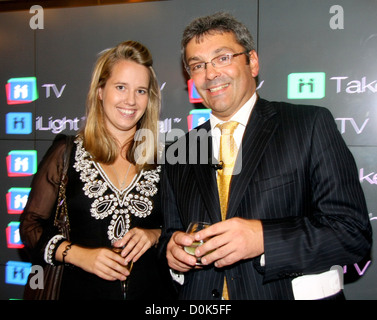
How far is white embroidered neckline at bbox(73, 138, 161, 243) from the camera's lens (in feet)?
6.01

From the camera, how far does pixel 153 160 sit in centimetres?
211

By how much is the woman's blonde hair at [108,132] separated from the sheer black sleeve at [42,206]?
0.76 feet

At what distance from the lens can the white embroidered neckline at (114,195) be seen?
183cm

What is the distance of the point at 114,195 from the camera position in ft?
6.17

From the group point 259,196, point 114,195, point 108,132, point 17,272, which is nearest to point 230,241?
point 259,196

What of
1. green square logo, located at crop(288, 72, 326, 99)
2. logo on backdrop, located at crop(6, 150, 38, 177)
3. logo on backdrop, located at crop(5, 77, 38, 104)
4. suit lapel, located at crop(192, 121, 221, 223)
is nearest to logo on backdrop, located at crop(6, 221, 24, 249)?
logo on backdrop, located at crop(6, 150, 38, 177)

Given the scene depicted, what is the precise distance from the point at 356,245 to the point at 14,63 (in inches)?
126

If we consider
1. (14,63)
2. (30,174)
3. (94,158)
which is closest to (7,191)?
(30,174)

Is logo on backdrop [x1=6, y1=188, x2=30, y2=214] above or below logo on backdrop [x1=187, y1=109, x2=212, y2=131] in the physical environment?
below

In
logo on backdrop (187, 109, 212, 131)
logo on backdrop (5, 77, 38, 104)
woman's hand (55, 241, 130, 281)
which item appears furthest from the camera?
logo on backdrop (5, 77, 38, 104)

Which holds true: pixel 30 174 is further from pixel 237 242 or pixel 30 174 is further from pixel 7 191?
pixel 237 242

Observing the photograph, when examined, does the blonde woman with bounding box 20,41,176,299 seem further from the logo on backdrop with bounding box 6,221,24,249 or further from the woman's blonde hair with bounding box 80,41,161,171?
the logo on backdrop with bounding box 6,221,24,249

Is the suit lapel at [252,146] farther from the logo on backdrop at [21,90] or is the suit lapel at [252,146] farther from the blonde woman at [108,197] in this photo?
the logo on backdrop at [21,90]
